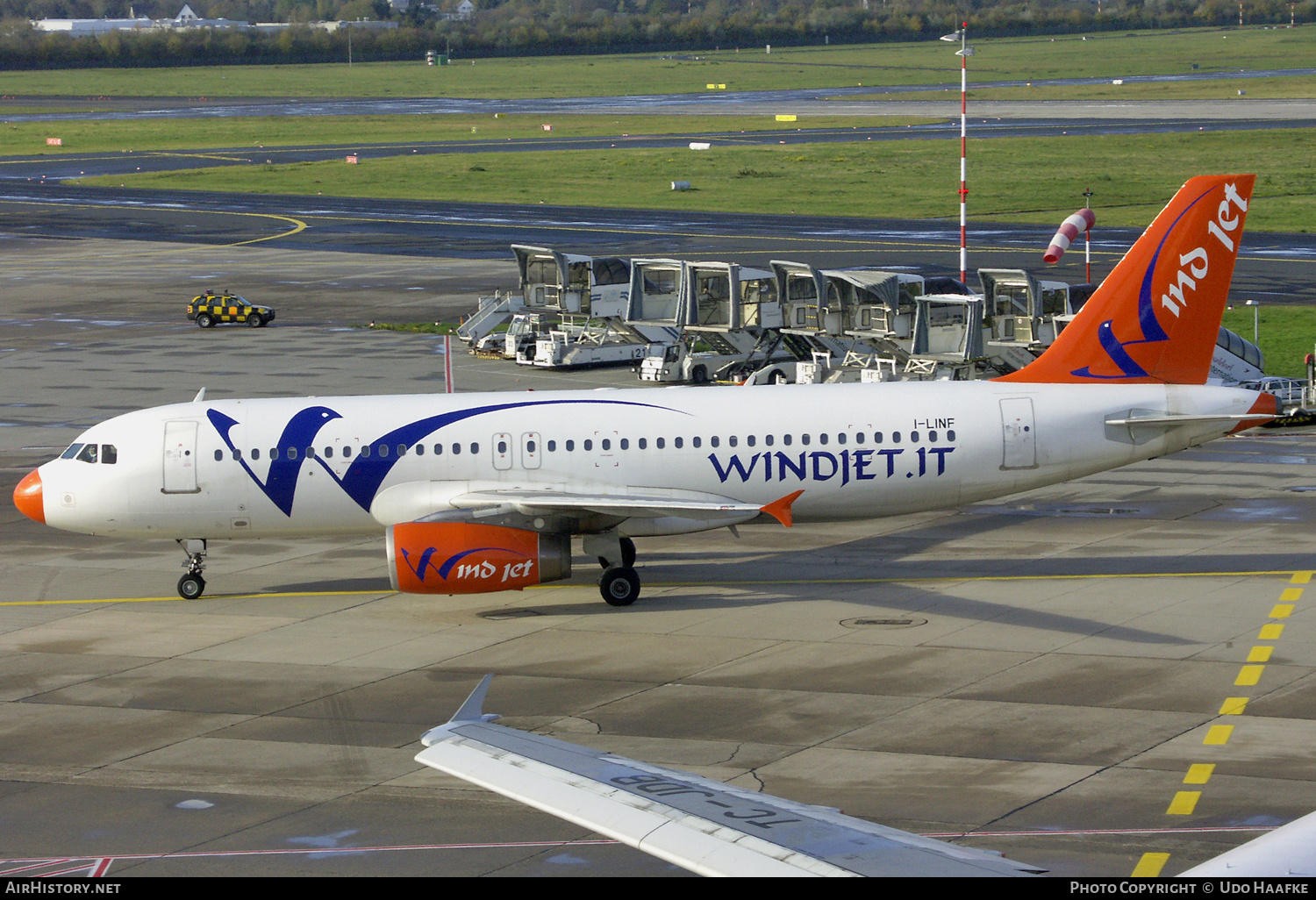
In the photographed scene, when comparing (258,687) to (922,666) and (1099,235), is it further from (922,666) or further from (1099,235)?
(1099,235)

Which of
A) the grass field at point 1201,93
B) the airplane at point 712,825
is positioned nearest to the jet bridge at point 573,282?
the airplane at point 712,825

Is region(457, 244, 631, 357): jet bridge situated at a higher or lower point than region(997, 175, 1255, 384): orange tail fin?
lower

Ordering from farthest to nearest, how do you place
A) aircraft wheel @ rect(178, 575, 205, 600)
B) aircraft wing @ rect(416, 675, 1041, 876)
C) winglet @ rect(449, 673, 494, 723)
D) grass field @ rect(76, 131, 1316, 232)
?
grass field @ rect(76, 131, 1316, 232), aircraft wheel @ rect(178, 575, 205, 600), winglet @ rect(449, 673, 494, 723), aircraft wing @ rect(416, 675, 1041, 876)

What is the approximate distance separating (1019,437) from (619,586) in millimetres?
8963

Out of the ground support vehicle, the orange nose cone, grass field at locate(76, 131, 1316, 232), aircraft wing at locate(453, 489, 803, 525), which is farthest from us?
grass field at locate(76, 131, 1316, 232)

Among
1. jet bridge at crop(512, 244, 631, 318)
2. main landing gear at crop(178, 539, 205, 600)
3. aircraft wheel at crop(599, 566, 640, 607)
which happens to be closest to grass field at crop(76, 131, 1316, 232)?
jet bridge at crop(512, 244, 631, 318)

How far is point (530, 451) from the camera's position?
33281 millimetres

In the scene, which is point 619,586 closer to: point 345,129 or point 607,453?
point 607,453

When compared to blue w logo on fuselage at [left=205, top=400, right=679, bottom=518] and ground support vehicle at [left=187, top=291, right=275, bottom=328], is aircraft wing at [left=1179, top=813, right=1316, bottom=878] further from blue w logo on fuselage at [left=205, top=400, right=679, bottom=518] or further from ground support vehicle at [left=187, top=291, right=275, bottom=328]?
ground support vehicle at [left=187, top=291, right=275, bottom=328]

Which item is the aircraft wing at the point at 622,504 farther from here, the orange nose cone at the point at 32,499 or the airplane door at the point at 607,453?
the orange nose cone at the point at 32,499

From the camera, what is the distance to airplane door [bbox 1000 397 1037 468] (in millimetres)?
32875

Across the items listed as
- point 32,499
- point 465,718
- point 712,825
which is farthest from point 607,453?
point 712,825

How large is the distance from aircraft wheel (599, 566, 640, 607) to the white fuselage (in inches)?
41.6

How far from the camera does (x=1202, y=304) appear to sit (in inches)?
1335
